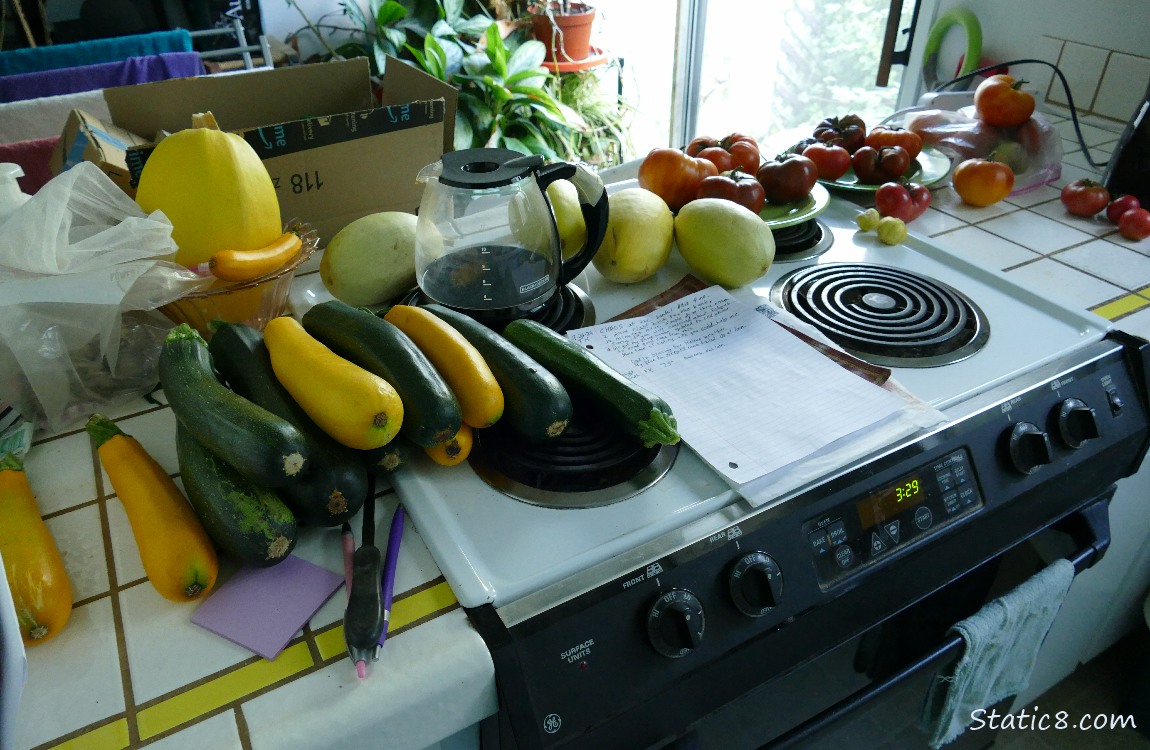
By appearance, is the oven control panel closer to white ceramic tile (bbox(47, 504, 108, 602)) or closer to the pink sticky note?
the pink sticky note

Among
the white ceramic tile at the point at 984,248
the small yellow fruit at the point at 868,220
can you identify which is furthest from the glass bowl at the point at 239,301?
the white ceramic tile at the point at 984,248

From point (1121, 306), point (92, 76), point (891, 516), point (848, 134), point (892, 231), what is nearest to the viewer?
point (891, 516)

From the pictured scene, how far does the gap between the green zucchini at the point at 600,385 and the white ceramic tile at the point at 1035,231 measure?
67cm

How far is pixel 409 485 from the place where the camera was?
2.11 feet

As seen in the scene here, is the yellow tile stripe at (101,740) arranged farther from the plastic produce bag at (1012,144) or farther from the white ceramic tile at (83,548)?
the plastic produce bag at (1012,144)

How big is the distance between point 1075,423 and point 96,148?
1.05 meters

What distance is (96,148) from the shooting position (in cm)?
83

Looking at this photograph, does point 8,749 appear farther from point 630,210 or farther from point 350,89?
point 350,89

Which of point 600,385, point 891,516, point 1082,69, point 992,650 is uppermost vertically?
point 1082,69

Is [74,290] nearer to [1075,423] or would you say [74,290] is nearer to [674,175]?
[674,175]

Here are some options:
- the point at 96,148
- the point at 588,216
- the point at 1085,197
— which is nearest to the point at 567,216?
the point at 588,216

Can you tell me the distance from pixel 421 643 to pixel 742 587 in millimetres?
247

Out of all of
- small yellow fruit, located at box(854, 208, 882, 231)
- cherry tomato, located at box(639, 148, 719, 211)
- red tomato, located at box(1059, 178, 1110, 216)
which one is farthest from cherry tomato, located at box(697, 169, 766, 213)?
red tomato, located at box(1059, 178, 1110, 216)

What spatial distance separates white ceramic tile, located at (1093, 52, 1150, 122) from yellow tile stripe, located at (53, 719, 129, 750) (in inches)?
62.0
